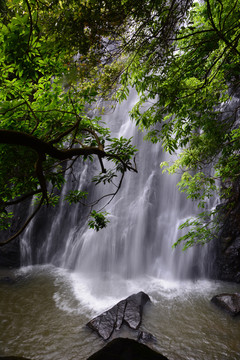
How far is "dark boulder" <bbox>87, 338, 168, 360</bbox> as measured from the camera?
3959 mm

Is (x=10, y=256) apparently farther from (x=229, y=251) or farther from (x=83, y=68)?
(x=83, y=68)

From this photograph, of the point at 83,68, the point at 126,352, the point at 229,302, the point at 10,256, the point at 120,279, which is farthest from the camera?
the point at 10,256

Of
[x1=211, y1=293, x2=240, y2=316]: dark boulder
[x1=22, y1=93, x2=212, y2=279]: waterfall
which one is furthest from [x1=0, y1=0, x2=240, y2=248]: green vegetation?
[x1=22, y1=93, x2=212, y2=279]: waterfall

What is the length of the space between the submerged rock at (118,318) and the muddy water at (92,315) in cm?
22

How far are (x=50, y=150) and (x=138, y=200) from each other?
11.2 metres

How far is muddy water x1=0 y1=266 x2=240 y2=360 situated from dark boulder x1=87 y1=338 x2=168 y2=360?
4.00 ft

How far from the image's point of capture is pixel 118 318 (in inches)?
245

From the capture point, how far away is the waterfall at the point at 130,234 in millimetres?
10508

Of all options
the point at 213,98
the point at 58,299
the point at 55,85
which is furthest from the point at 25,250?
the point at 213,98

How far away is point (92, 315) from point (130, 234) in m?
5.25

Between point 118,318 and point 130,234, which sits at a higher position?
point 130,234

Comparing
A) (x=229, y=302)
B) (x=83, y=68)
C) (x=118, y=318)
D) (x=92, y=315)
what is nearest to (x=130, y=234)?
(x=92, y=315)

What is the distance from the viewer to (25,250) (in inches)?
507

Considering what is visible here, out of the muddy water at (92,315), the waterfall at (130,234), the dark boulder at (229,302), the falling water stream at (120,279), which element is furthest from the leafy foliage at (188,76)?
the waterfall at (130,234)
